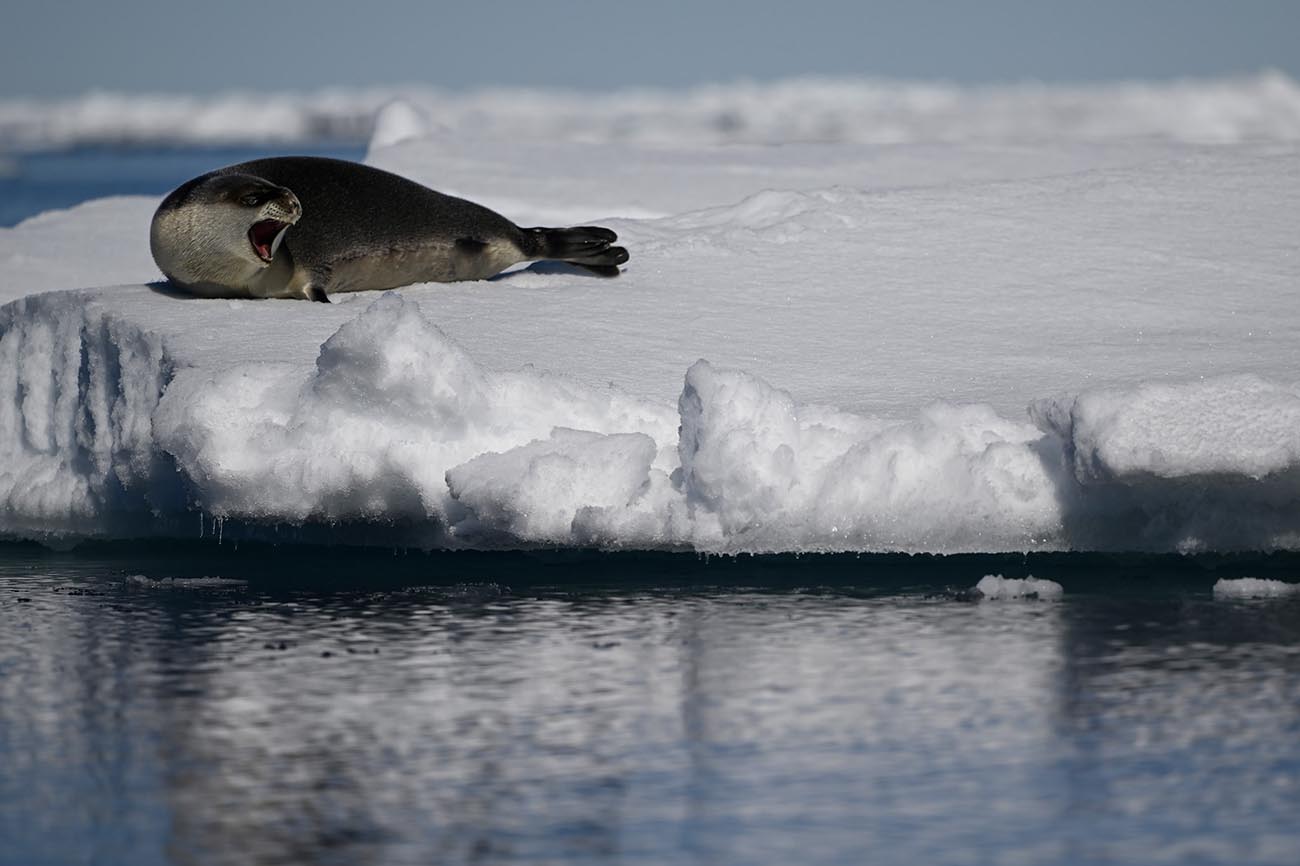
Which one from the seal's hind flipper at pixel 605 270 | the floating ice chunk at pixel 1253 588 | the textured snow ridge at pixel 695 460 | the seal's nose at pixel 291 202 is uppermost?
the seal's nose at pixel 291 202

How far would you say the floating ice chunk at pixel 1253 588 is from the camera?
4074 mm

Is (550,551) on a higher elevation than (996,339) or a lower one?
lower

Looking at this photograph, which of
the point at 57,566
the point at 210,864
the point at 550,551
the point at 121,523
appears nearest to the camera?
the point at 210,864

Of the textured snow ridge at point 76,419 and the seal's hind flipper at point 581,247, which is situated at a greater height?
the seal's hind flipper at point 581,247

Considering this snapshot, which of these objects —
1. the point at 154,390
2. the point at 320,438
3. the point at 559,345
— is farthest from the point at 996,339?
the point at 154,390

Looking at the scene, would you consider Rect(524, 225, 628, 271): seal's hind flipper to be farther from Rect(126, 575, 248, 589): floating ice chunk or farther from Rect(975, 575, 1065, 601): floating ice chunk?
Rect(975, 575, 1065, 601): floating ice chunk

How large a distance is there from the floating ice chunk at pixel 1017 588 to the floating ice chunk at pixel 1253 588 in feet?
1.13

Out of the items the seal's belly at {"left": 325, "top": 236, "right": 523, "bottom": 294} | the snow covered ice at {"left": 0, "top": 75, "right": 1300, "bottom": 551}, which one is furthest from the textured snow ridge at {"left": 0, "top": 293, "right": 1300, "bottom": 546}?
the seal's belly at {"left": 325, "top": 236, "right": 523, "bottom": 294}

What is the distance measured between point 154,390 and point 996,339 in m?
2.45

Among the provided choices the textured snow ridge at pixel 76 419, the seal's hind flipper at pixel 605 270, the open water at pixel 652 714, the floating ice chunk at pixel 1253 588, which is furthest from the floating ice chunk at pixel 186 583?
the seal's hind flipper at pixel 605 270

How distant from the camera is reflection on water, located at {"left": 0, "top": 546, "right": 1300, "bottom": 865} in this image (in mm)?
2570

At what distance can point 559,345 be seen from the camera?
5.48 m

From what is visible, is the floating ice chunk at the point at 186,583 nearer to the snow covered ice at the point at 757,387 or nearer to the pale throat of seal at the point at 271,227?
the snow covered ice at the point at 757,387

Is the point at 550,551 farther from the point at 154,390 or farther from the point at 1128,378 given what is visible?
the point at 1128,378
